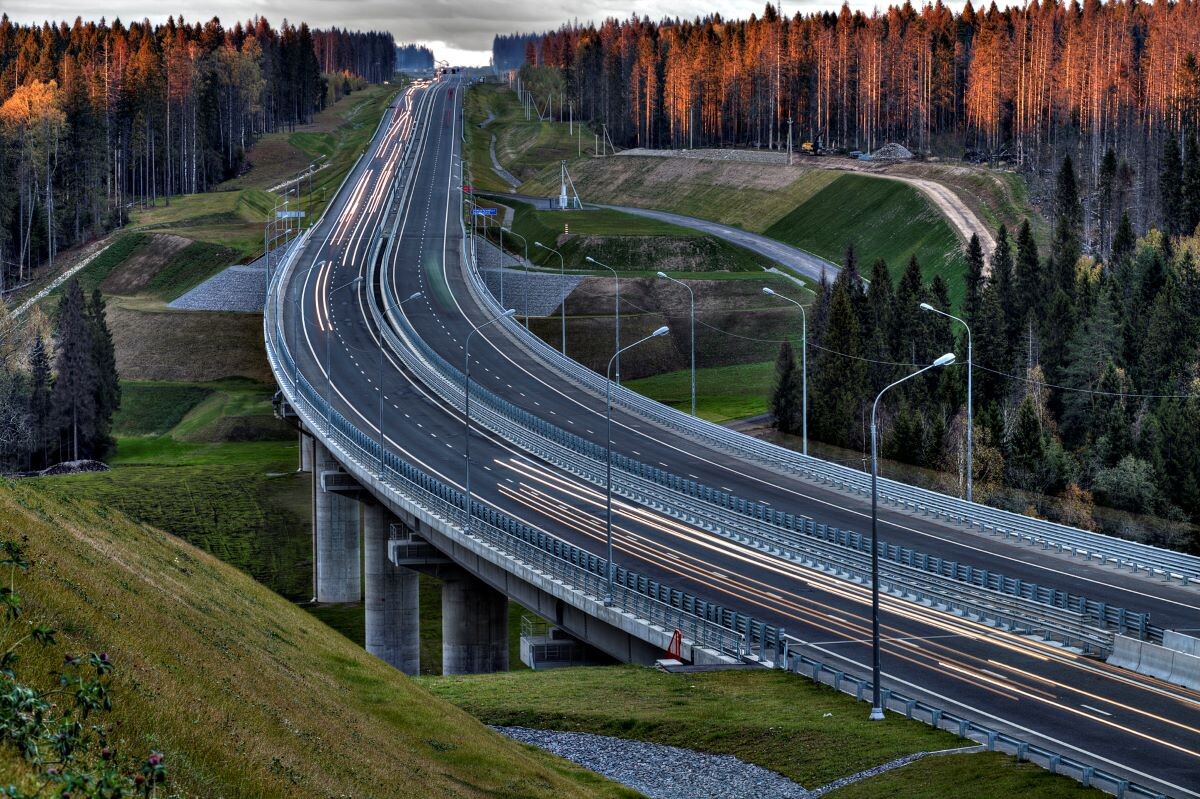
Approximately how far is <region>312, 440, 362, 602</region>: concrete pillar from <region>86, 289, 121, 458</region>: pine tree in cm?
2829

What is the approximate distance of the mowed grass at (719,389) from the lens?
116812mm

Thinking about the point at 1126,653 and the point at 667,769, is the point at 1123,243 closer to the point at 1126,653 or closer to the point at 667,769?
the point at 1126,653

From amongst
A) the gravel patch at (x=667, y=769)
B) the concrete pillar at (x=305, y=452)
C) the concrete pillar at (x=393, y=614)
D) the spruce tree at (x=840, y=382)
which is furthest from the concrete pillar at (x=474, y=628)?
the concrete pillar at (x=305, y=452)

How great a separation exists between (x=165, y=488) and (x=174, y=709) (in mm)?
83157

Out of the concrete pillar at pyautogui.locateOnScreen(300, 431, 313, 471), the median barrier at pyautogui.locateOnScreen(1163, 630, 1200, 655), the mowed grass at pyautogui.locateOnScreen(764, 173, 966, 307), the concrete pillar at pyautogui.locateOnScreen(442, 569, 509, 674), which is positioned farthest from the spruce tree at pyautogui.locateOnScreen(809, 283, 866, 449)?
the median barrier at pyautogui.locateOnScreen(1163, 630, 1200, 655)

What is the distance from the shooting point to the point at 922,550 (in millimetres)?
63094

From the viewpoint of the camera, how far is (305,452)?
354ft

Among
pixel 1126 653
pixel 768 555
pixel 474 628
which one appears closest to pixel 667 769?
pixel 1126 653

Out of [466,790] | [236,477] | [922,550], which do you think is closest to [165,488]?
[236,477]

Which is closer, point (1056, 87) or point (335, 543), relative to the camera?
point (335, 543)

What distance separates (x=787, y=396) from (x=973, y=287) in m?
16.2

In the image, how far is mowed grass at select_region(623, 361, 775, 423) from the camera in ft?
383

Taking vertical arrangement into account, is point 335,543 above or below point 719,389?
below

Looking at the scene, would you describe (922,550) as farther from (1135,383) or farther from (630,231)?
(630,231)
